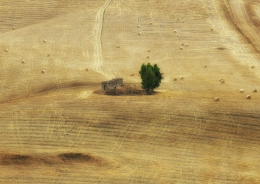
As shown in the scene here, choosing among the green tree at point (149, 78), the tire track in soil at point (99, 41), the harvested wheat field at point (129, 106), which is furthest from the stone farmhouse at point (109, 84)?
the tire track in soil at point (99, 41)

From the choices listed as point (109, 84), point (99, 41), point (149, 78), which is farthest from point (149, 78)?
point (99, 41)

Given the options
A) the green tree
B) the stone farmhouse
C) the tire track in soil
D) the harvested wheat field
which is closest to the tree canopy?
the green tree

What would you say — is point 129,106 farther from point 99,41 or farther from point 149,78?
Result: point 99,41

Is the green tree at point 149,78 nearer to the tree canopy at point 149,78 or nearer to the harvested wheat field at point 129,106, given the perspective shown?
the tree canopy at point 149,78

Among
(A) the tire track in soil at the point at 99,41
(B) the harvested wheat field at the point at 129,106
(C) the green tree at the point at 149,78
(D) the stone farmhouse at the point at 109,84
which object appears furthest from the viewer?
(A) the tire track in soil at the point at 99,41

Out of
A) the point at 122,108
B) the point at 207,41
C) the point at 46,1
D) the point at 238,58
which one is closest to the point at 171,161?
the point at 122,108
